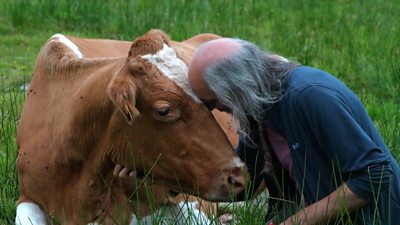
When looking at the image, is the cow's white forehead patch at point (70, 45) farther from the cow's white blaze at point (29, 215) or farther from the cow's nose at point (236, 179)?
the cow's nose at point (236, 179)

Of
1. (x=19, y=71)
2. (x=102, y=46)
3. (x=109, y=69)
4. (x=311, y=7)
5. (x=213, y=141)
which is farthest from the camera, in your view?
(x=311, y=7)

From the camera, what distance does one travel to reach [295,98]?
13.4ft

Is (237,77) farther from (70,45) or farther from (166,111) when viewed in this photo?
(70,45)

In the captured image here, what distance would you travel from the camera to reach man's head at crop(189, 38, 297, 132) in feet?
13.4

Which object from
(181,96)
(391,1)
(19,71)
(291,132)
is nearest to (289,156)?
(291,132)

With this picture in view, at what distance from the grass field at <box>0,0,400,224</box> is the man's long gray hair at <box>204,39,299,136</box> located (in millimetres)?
Answer: 3184

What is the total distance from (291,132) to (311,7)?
6235 mm

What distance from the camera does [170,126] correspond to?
14.3ft

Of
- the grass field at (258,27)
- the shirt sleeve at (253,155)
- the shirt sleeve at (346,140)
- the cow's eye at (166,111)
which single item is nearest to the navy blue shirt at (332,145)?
the shirt sleeve at (346,140)

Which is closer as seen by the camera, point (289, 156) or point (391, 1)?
point (289, 156)

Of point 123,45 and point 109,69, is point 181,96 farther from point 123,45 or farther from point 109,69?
point 123,45

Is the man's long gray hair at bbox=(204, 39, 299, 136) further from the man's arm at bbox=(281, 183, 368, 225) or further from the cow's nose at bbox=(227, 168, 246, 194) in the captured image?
the man's arm at bbox=(281, 183, 368, 225)

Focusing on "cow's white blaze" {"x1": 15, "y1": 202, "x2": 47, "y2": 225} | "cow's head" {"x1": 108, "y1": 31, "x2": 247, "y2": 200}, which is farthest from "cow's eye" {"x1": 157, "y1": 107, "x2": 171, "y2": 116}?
"cow's white blaze" {"x1": 15, "y1": 202, "x2": 47, "y2": 225}

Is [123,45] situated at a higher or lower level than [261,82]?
lower
